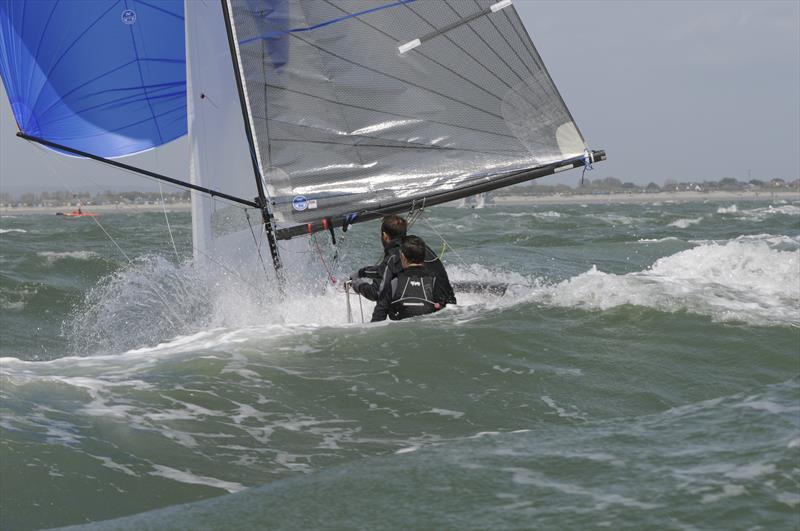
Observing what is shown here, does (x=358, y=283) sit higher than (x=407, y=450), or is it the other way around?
(x=358, y=283)

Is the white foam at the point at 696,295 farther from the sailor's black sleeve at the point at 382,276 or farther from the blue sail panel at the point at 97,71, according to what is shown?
the blue sail panel at the point at 97,71

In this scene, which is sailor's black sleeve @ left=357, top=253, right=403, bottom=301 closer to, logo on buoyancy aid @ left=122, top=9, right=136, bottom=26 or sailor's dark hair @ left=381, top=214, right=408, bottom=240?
sailor's dark hair @ left=381, top=214, right=408, bottom=240

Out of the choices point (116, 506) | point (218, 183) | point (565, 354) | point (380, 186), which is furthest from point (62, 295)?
point (116, 506)

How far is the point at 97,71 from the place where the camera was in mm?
9195

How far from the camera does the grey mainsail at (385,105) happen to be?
27.2 feet

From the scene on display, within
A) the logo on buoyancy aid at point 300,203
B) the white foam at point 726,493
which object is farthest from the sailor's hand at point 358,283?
the white foam at point 726,493

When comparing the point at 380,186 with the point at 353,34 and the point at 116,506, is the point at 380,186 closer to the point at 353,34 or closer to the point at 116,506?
the point at 353,34

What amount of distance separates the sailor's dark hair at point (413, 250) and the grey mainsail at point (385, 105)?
3.45 ft

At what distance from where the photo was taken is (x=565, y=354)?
671 cm

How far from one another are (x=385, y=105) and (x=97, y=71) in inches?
110

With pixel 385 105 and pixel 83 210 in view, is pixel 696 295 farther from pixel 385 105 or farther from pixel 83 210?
pixel 83 210

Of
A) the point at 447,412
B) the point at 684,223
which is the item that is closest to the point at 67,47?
the point at 447,412

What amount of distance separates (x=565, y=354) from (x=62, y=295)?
899cm

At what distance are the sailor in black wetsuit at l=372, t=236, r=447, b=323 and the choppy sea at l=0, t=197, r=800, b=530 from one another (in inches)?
6.7
